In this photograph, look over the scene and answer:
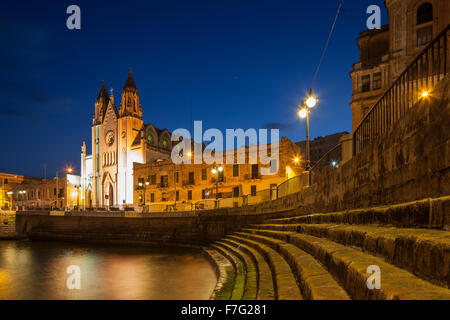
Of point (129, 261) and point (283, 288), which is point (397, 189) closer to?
point (283, 288)

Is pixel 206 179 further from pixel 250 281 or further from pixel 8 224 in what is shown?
pixel 250 281

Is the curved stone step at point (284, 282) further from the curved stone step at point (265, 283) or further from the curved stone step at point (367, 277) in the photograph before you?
the curved stone step at point (367, 277)

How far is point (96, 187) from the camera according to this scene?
5734 cm

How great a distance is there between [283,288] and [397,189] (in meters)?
2.19

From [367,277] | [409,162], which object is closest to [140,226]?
[409,162]

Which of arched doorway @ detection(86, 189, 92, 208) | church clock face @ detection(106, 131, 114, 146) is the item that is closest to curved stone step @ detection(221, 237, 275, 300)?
church clock face @ detection(106, 131, 114, 146)

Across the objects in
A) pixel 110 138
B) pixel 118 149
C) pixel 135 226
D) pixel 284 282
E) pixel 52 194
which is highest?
pixel 110 138

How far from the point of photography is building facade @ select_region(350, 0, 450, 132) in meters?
23.0

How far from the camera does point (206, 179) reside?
38.9 meters

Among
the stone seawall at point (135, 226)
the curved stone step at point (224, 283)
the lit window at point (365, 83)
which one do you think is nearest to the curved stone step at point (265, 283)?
the curved stone step at point (224, 283)

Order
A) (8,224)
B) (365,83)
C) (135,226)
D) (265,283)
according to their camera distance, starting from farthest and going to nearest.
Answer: (8,224) → (135,226) → (365,83) → (265,283)

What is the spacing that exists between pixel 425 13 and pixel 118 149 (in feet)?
158

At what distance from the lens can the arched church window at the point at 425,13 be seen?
2324cm
